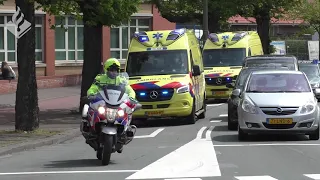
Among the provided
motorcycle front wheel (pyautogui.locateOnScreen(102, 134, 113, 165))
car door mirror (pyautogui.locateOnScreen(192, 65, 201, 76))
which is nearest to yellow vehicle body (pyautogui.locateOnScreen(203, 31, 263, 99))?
car door mirror (pyautogui.locateOnScreen(192, 65, 201, 76))

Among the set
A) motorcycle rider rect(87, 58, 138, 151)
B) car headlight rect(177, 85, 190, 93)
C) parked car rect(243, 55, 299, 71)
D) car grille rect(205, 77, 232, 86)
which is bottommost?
car grille rect(205, 77, 232, 86)

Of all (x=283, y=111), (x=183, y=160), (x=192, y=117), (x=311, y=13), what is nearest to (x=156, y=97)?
(x=192, y=117)

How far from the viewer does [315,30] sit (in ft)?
209

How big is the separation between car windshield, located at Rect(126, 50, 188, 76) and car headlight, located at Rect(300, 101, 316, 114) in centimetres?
623

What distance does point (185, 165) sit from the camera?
1168 centimetres

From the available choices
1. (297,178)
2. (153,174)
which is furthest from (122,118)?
(297,178)

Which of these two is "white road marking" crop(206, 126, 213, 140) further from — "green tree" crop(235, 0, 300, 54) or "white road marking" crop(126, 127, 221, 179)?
"green tree" crop(235, 0, 300, 54)

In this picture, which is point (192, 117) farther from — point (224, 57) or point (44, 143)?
point (224, 57)

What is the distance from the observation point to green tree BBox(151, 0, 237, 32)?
123 feet

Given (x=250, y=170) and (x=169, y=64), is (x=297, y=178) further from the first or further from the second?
(x=169, y=64)

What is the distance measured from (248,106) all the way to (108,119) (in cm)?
437

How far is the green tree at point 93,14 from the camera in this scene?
19.8 m

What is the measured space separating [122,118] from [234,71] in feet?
59.0

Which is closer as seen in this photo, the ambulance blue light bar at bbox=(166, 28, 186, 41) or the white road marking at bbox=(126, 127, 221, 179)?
the white road marking at bbox=(126, 127, 221, 179)
